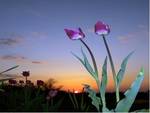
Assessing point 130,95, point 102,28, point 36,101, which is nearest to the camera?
point 130,95

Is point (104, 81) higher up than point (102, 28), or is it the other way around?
point (102, 28)

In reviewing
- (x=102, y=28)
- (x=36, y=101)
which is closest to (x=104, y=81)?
(x=102, y=28)

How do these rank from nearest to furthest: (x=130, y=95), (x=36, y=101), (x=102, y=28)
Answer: (x=130, y=95)
(x=102, y=28)
(x=36, y=101)

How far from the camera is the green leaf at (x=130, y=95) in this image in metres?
1.94

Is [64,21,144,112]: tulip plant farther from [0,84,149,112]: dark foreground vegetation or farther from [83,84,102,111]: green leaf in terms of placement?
[0,84,149,112]: dark foreground vegetation

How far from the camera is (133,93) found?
A: 1.95 meters

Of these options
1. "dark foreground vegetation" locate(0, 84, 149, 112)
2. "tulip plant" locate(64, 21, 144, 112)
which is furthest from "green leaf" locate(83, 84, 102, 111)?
"dark foreground vegetation" locate(0, 84, 149, 112)

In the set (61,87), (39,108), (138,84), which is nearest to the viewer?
(138,84)

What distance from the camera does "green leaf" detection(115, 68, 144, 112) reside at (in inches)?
76.4

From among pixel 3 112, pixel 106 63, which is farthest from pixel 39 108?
pixel 106 63

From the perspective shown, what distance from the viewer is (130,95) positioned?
1953 mm

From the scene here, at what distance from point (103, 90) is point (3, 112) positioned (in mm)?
1198

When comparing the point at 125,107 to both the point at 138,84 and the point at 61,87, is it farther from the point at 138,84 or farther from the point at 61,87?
the point at 61,87

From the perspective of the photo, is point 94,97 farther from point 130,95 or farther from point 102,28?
point 102,28
